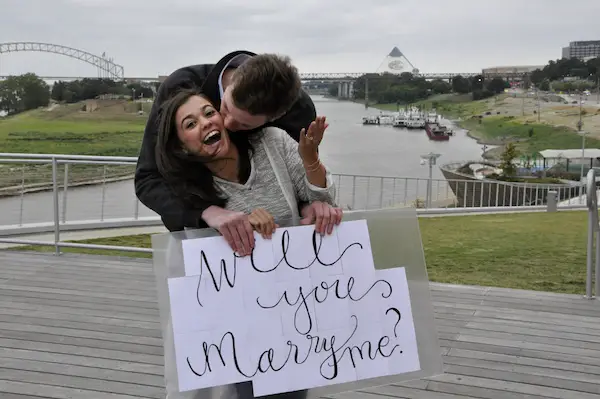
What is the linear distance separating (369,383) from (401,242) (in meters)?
0.32

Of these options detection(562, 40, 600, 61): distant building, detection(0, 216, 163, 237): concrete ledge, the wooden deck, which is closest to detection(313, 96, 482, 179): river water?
detection(562, 40, 600, 61): distant building

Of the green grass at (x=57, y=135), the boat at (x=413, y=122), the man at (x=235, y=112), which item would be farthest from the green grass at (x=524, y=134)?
the man at (x=235, y=112)

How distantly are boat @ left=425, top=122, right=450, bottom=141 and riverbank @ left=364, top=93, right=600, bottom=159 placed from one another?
1085 millimetres

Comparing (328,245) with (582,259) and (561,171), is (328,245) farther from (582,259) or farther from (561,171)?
(561,171)

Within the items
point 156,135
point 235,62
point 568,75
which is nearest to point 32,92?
point 156,135

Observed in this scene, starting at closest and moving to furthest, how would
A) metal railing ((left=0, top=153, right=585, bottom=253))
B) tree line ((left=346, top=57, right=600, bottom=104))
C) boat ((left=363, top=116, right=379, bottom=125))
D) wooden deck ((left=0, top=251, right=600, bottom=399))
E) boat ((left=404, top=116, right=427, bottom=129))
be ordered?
wooden deck ((left=0, top=251, right=600, bottom=399)), metal railing ((left=0, top=153, right=585, bottom=253)), tree line ((left=346, top=57, right=600, bottom=104)), boat ((left=363, top=116, right=379, bottom=125)), boat ((left=404, top=116, right=427, bottom=129))

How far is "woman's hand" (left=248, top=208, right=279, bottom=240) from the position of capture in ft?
3.88

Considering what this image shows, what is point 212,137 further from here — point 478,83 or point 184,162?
point 478,83

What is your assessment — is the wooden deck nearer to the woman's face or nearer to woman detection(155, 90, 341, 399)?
woman detection(155, 90, 341, 399)

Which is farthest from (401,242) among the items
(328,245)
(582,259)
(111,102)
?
(111,102)

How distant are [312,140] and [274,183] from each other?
146mm

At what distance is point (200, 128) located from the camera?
3.58 ft

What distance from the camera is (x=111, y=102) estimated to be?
1476 centimetres

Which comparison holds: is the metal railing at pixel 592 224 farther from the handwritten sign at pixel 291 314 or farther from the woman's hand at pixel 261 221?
the woman's hand at pixel 261 221
